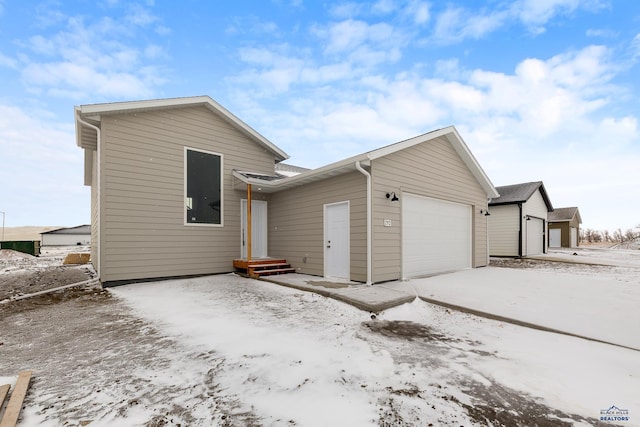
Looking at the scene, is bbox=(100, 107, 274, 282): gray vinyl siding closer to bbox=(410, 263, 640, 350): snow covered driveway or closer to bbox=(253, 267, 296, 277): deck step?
bbox=(253, 267, 296, 277): deck step

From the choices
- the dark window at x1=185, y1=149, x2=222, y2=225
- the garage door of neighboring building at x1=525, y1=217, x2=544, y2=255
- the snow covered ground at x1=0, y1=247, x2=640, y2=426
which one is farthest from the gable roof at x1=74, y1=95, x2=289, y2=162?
the garage door of neighboring building at x1=525, y1=217, x2=544, y2=255

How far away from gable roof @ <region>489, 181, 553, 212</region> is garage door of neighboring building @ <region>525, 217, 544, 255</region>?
5.09ft

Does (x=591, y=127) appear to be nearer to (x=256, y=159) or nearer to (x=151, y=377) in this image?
(x=256, y=159)

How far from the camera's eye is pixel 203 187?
Result: 8320mm

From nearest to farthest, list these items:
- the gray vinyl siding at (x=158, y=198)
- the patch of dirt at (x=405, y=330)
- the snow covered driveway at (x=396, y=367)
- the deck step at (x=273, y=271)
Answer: the snow covered driveway at (x=396, y=367)
the patch of dirt at (x=405, y=330)
the gray vinyl siding at (x=158, y=198)
the deck step at (x=273, y=271)

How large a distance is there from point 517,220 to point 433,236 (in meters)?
9.91

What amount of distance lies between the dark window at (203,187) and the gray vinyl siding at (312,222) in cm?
193

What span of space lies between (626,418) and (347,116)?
13.4 m

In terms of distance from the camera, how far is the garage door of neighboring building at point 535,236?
15688 millimetres

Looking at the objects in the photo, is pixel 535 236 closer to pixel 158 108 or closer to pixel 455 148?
pixel 455 148

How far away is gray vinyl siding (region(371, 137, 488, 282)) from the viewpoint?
22.0 ft

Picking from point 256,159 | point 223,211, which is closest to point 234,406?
point 223,211

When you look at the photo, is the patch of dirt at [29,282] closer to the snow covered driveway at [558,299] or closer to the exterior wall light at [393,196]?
the exterior wall light at [393,196]

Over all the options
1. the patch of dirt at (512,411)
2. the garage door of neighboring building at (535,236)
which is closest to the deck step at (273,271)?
the patch of dirt at (512,411)
